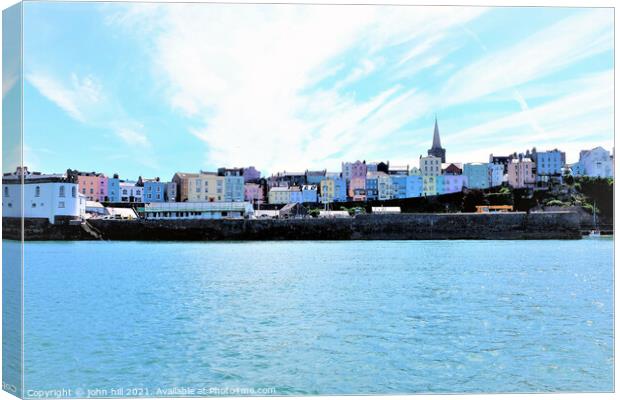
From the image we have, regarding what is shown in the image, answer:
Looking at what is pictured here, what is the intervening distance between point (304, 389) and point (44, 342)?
3.32m

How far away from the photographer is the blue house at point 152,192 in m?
38.9

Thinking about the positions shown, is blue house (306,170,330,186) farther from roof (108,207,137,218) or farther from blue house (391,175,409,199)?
roof (108,207,137,218)

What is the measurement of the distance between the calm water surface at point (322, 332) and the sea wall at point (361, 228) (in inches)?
791

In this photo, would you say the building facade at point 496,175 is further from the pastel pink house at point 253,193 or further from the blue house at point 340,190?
the pastel pink house at point 253,193

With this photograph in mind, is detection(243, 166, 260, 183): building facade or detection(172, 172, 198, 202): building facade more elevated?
detection(243, 166, 260, 183): building facade

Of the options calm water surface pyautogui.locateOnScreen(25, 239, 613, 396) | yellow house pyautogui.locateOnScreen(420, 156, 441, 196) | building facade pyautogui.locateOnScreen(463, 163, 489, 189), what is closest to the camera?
calm water surface pyautogui.locateOnScreen(25, 239, 613, 396)

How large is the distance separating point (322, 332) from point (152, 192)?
112ft

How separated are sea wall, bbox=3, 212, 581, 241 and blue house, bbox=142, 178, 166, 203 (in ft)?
16.3

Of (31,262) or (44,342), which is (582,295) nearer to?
(44,342)

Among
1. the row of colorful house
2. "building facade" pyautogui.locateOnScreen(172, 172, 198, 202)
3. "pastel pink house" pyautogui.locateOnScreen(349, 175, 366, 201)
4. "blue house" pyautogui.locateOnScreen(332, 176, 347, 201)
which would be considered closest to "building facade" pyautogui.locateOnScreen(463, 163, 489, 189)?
the row of colorful house

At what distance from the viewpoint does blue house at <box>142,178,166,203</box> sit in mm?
38906

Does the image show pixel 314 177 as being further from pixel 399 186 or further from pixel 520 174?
pixel 520 174

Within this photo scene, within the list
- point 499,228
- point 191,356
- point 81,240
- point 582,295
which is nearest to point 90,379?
point 191,356

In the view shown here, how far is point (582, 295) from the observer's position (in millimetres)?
10352
